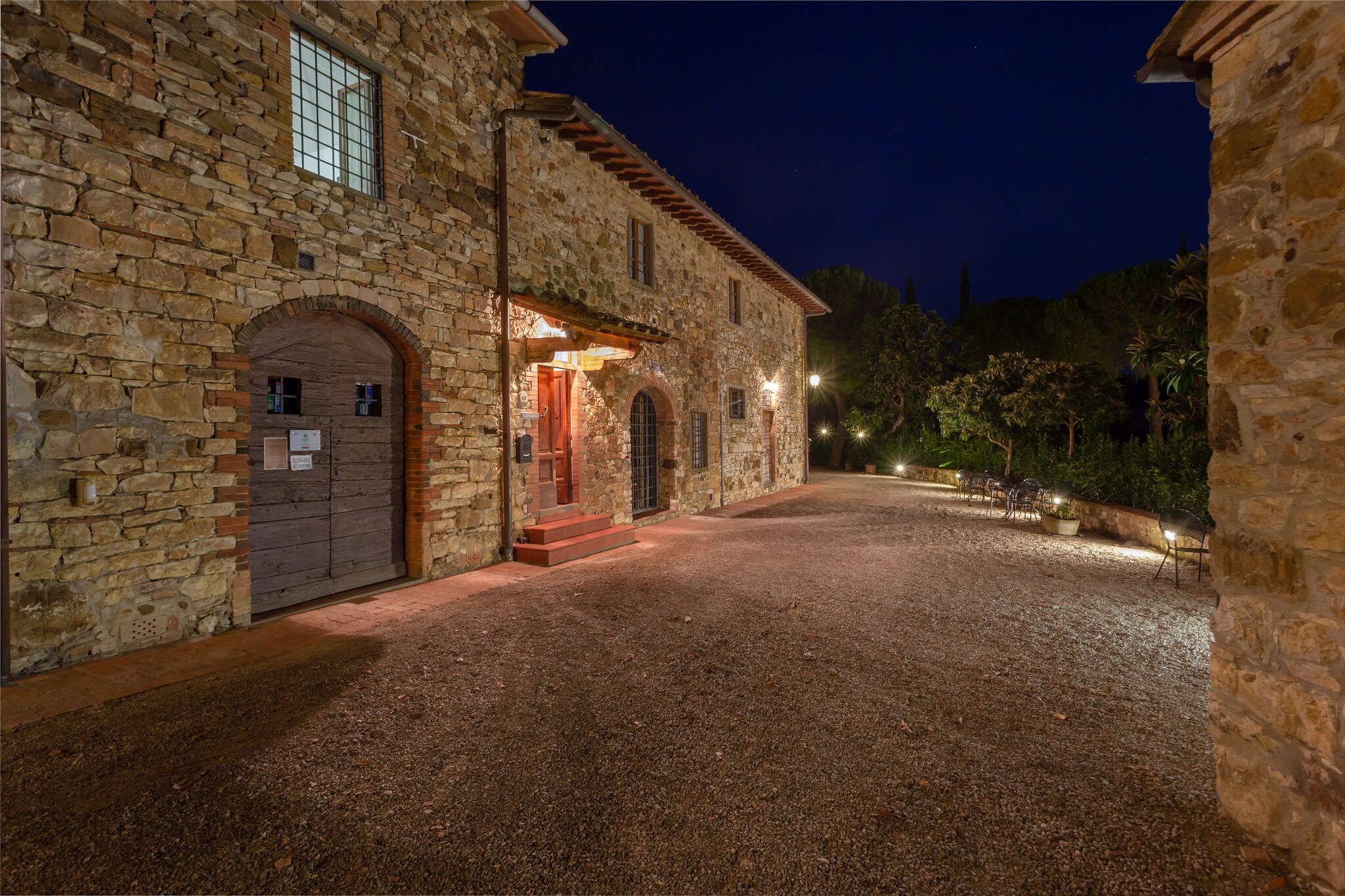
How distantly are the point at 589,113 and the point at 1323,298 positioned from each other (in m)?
7.21

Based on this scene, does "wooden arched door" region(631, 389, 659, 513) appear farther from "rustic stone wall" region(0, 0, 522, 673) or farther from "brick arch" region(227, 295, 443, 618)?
"rustic stone wall" region(0, 0, 522, 673)

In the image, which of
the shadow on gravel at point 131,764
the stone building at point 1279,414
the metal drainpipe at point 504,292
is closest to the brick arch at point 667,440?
the metal drainpipe at point 504,292

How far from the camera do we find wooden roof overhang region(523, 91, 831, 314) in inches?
285

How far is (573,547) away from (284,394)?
11.7 ft

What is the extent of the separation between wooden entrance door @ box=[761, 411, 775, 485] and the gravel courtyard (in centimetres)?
1085

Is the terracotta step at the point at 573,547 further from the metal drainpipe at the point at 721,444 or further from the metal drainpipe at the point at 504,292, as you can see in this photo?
the metal drainpipe at the point at 721,444

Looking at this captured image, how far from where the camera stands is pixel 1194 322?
7.08 metres

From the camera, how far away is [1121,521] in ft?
28.2

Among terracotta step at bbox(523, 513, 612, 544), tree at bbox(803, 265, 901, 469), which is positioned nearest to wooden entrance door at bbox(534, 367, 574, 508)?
terracotta step at bbox(523, 513, 612, 544)

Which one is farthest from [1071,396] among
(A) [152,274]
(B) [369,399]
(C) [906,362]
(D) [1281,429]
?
(A) [152,274]

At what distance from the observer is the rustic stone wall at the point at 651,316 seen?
25.7ft

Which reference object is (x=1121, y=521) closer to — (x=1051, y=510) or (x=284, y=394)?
(x=1051, y=510)

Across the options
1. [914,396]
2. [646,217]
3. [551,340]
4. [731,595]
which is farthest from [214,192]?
[914,396]

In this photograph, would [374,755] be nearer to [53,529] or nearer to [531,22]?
[53,529]
